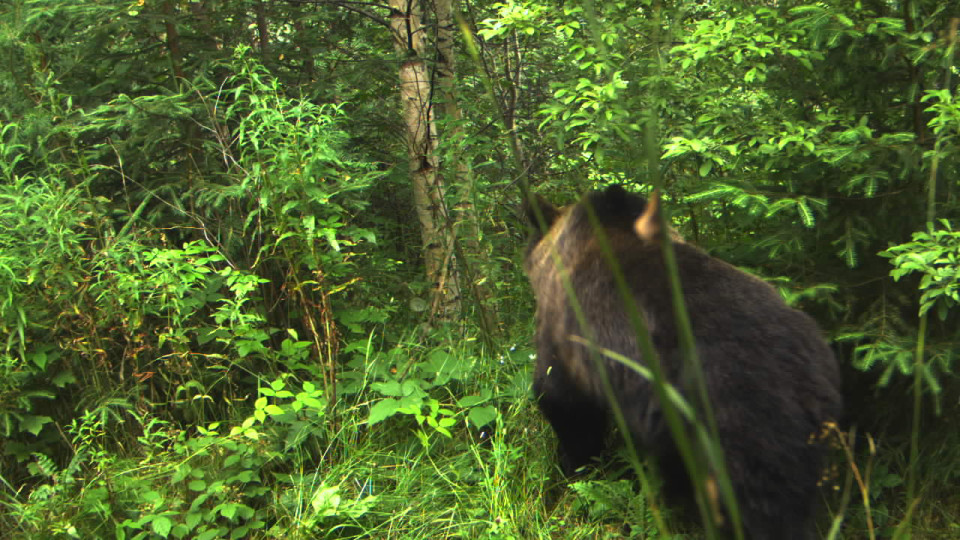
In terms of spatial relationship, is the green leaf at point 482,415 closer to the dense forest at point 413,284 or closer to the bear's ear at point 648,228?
the dense forest at point 413,284

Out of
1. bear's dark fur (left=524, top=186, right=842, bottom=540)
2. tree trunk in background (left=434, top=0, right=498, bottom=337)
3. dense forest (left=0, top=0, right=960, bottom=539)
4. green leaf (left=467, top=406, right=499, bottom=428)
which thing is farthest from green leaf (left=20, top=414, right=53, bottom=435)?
bear's dark fur (left=524, top=186, right=842, bottom=540)

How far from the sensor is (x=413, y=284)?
4.81 m

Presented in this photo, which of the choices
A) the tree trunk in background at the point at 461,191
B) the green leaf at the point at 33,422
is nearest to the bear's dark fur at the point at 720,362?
the tree trunk in background at the point at 461,191

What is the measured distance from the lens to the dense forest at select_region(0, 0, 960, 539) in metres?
3.13

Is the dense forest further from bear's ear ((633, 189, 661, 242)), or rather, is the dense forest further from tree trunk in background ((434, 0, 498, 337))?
bear's ear ((633, 189, 661, 242))

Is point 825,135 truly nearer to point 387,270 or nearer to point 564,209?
point 564,209

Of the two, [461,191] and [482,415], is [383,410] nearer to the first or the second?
[482,415]

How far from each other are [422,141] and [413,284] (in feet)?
3.35

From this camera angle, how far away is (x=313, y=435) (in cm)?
364

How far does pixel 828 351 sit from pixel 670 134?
140 cm

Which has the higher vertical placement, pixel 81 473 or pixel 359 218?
pixel 359 218

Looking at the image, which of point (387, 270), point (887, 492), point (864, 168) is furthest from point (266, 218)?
point (887, 492)

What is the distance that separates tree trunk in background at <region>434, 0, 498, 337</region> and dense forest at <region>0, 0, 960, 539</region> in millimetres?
41

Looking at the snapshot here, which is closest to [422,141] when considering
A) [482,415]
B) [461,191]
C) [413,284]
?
[461,191]
